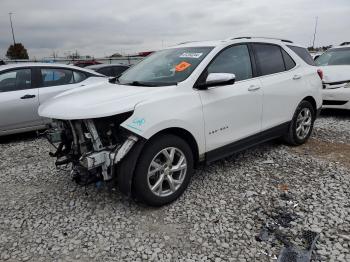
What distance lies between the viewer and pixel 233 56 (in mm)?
4309

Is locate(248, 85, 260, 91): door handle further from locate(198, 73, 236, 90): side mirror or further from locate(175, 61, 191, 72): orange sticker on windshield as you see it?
locate(175, 61, 191, 72): orange sticker on windshield

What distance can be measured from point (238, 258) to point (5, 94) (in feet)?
16.8

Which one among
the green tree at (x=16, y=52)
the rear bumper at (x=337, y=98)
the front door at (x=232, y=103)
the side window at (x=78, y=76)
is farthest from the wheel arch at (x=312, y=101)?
the green tree at (x=16, y=52)

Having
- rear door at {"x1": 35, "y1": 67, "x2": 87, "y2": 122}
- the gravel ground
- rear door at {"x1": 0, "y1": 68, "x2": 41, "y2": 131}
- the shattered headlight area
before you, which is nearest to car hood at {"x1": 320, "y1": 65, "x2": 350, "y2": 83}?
the gravel ground

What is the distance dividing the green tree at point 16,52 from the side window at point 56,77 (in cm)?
4666

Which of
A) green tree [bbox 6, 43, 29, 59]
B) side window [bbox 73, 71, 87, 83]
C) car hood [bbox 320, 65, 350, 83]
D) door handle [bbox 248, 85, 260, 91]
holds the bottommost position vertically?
car hood [bbox 320, 65, 350, 83]

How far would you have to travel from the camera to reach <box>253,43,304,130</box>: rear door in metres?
4.64

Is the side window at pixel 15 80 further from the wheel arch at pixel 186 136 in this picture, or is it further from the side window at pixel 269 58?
the side window at pixel 269 58

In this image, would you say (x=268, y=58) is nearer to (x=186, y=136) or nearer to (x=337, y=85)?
(x=186, y=136)

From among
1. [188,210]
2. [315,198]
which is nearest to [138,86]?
[188,210]

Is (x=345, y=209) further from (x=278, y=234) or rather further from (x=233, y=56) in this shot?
(x=233, y=56)

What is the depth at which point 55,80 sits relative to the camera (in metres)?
6.59

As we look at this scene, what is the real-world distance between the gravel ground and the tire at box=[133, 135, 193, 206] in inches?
6.3

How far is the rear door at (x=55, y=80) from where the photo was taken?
632cm
